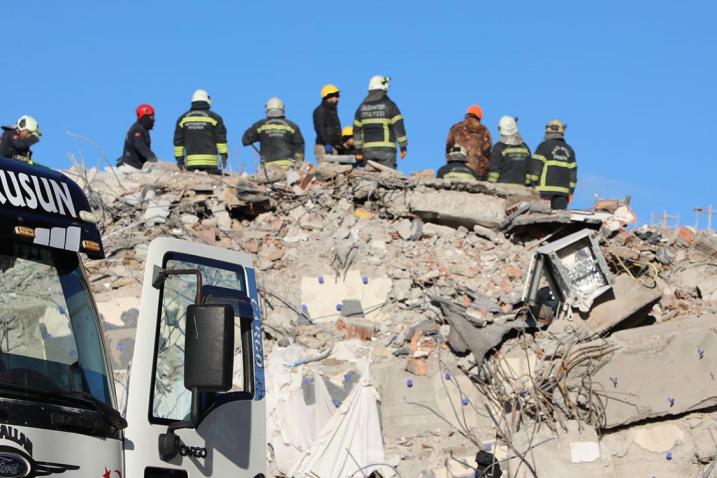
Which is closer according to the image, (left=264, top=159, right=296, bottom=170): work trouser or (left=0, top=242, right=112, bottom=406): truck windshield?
(left=0, top=242, right=112, bottom=406): truck windshield

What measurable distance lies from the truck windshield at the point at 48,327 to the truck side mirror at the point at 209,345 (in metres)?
0.37

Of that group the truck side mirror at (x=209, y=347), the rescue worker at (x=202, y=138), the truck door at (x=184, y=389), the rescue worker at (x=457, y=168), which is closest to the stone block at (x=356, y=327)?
the rescue worker at (x=457, y=168)

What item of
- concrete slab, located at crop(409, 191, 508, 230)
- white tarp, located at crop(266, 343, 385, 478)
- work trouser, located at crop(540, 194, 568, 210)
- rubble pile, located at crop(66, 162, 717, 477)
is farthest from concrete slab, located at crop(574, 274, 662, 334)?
work trouser, located at crop(540, 194, 568, 210)

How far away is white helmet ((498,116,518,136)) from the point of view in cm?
1644

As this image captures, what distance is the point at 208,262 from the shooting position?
5.86m

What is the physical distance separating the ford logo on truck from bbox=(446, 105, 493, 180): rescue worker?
1249 centimetres

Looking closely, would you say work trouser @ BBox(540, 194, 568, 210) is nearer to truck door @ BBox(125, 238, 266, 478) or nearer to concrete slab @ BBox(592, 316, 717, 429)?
concrete slab @ BBox(592, 316, 717, 429)

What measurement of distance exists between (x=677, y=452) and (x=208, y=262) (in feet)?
23.6

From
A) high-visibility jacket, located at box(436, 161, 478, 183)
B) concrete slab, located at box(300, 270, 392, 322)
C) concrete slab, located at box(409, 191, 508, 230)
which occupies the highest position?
high-visibility jacket, located at box(436, 161, 478, 183)

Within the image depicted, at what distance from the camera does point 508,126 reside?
1645 cm

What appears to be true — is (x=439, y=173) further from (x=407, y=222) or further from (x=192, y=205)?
(x=192, y=205)

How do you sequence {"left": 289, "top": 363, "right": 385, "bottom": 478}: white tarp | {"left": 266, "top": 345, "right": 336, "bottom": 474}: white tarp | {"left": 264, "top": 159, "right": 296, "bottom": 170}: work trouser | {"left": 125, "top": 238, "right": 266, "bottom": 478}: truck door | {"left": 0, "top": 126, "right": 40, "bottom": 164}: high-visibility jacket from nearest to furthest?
{"left": 125, "top": 238, "right": 266, "bottom": 478}: truck door → {"left": 289, "top": 363, "right": 385, "bottom": 478}: white tarp → {"left": 266, "top": 345, "right": 336, "bottom": 474}: white tarp → {"left": 0, "top": 126, "right": 40, "bottom": 164}: high-visibility jacket → {"left": 264, "top": 159, "right": 296, "bottom": 170}: work trouser

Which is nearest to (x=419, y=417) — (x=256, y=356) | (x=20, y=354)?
(x=256, y=356)

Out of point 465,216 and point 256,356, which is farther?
point 465,216
